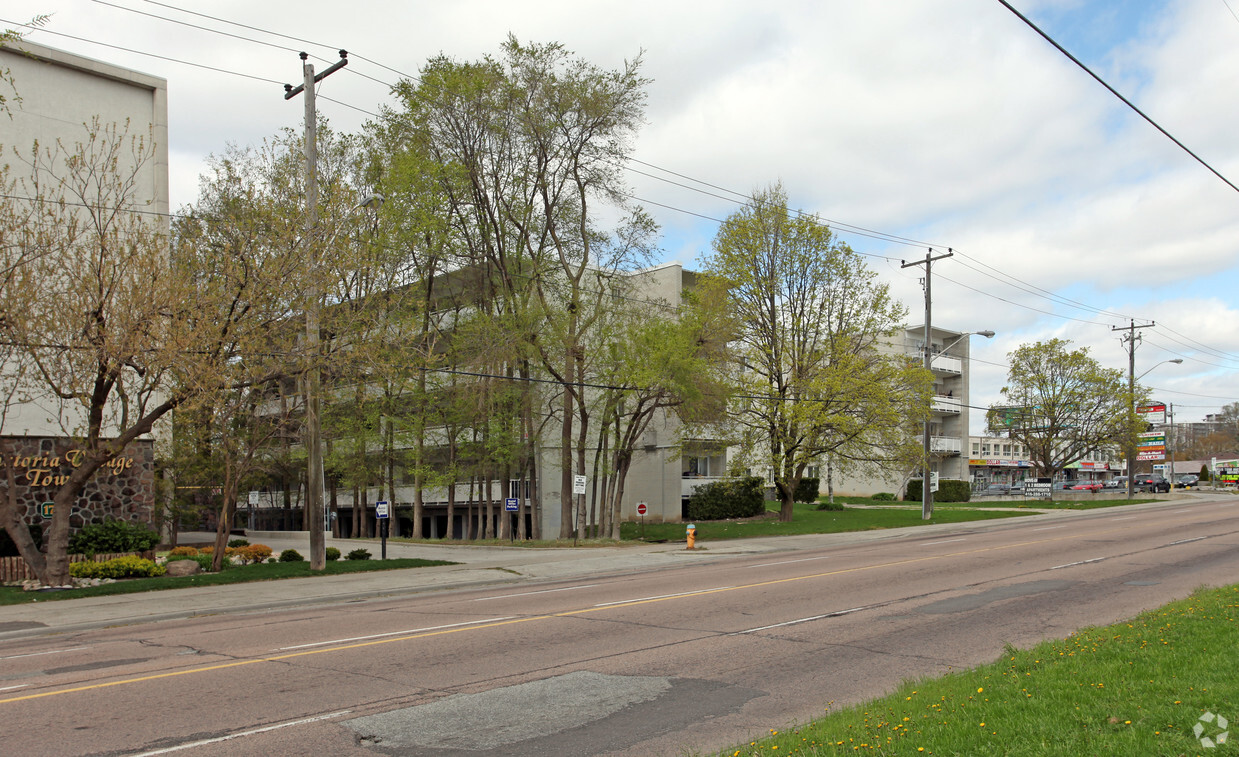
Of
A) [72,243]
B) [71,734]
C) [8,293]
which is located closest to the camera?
[71,734]

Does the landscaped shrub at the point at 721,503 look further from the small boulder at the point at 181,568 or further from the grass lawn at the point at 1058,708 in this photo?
the grass lawn at the point at 1058,708

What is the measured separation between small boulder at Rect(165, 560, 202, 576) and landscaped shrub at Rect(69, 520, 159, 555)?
115 inches

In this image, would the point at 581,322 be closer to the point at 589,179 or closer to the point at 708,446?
the point at 589,179

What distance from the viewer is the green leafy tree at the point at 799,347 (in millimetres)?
36375

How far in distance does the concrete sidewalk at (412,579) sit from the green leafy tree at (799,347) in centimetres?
464

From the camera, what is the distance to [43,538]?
22094mm

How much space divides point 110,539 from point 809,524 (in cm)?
2686

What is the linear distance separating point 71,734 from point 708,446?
32420 millimetres

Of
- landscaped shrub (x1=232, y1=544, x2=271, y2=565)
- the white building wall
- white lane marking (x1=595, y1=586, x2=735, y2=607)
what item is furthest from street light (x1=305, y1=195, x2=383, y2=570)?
white lane marking (x1=595, y1=586, x2=735, y2=607)

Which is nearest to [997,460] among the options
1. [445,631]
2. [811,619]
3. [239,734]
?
[811,619]

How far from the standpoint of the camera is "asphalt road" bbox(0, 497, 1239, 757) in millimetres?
6789

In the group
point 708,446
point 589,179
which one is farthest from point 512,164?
point 708,446

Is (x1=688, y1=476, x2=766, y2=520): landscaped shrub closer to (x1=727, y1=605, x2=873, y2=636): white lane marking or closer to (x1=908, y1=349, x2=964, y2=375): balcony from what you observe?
(x1=727, y1=605, x2=873, y2=636): white lane marking

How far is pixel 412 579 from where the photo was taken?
1955cm
